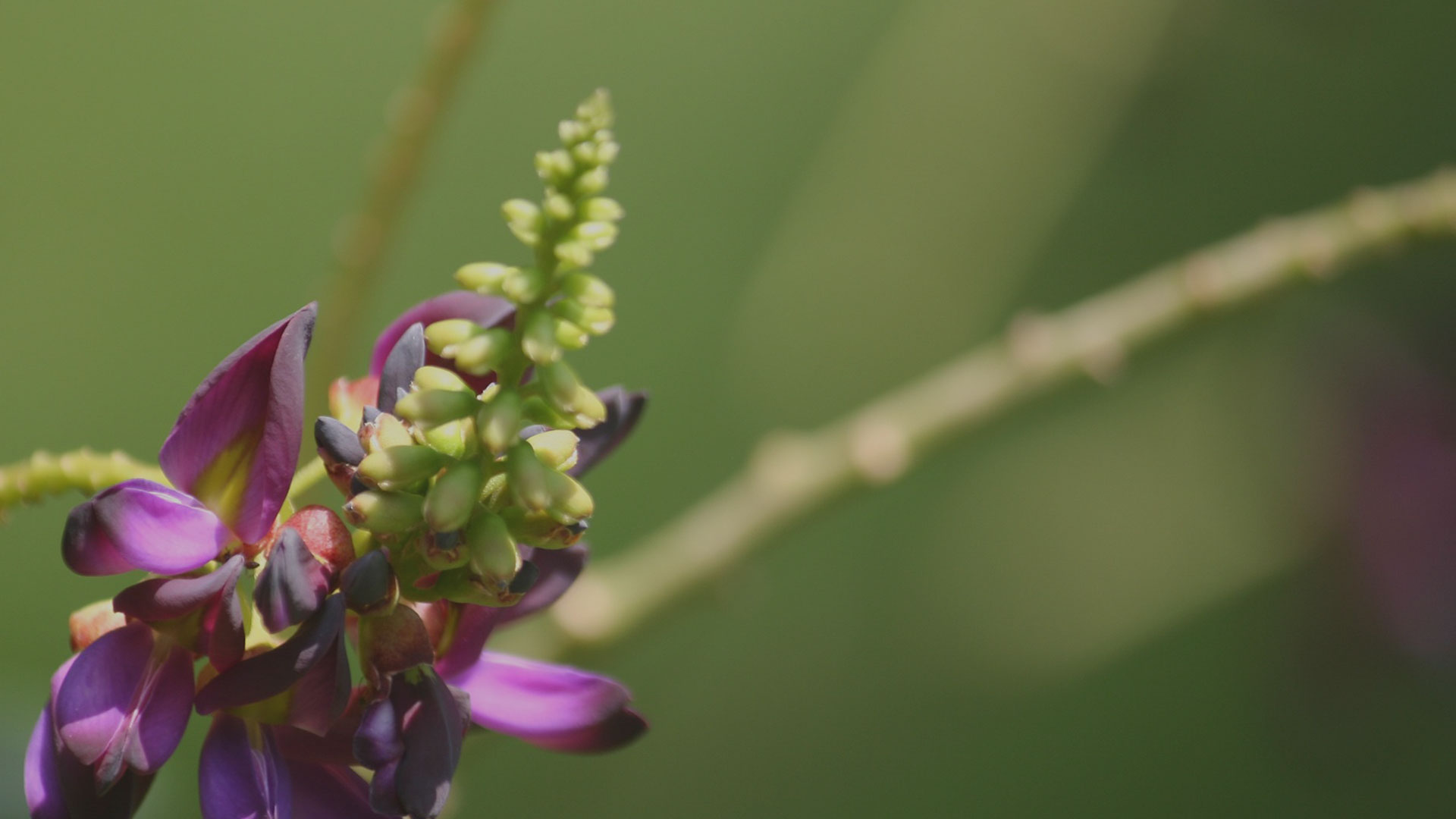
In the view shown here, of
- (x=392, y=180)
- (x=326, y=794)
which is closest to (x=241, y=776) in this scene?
(x=326, y=794)

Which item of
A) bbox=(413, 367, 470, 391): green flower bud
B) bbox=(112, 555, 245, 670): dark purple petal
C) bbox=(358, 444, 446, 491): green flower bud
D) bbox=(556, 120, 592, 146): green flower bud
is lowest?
bbox=(112, 555, 245, 670): dark purple petal

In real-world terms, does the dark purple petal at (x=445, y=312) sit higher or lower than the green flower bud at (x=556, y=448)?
higher

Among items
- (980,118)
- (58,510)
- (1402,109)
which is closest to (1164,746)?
(1402,109)

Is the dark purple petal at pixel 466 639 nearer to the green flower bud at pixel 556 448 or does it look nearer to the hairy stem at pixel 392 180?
the green flower bud at pixel 556 448

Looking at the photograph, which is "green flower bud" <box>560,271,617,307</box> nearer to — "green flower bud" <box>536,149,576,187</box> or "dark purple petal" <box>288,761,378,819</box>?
"green flower bud" <box>536,149,576,187</box>

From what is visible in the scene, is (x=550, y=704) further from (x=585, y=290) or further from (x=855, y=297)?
(x=855, y=297)

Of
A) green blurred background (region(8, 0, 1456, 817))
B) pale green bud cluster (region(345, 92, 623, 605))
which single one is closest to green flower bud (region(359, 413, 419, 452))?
pale green bud cluster (region(345, 92, 623, 605))

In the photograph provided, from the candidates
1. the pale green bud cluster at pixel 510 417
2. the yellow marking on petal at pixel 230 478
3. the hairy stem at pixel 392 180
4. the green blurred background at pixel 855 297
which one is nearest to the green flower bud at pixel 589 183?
the pale green bud cluster at pixel 510 417
